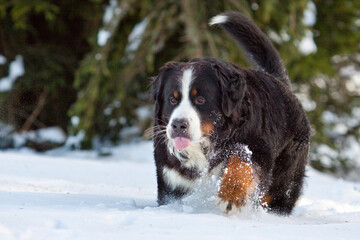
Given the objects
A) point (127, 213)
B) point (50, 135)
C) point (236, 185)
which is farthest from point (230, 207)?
point (50, 135)

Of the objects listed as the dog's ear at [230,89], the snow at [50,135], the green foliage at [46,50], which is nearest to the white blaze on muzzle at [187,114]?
the dog's ear at [230,89]

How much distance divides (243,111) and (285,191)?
0.99 m

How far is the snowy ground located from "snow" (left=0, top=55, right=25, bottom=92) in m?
3.79

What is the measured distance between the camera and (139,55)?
9703 millimetres

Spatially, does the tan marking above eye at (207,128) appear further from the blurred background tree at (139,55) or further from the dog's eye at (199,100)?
the blurred background tree at (139,55)

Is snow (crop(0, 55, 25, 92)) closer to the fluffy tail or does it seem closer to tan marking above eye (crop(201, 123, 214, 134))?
the fluffy tail

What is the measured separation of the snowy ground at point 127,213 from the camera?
2.97 metres

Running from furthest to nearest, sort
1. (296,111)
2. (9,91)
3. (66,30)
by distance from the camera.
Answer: (66,30), (9,91), (296,111)

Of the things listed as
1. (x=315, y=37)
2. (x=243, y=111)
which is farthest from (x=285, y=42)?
(x=243, y=111)

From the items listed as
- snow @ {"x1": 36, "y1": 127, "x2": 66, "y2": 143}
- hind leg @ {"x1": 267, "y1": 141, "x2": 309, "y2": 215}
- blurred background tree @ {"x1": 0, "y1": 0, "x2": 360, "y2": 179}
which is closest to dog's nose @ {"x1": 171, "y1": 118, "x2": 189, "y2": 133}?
hind leg @ {"x1": 267, "y1": 141, "x2": 309, "y2": 215}

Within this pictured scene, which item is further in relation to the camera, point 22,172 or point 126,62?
point 126,62

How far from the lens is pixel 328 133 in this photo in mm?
12172

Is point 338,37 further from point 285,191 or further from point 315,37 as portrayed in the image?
point 285,191

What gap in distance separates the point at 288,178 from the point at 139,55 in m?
5.39
